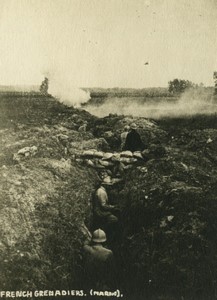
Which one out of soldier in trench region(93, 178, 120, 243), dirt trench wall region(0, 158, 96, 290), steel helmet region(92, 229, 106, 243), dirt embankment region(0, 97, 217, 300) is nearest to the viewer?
dirt trench wall region(0, 158, 96, 290)

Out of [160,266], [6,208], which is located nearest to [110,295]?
[160,266]

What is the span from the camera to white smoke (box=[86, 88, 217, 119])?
5.58m

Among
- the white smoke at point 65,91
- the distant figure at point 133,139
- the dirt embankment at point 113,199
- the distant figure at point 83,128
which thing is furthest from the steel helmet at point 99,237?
the white smoke at point 65,91

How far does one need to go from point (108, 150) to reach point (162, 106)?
3.71ft

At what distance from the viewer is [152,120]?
18.5 feet

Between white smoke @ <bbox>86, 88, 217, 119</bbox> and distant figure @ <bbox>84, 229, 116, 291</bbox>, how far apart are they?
2.12 meters

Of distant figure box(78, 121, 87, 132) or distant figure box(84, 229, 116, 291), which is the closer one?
distant figure box(84, 229, 116, 291)

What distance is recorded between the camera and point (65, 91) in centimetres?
575

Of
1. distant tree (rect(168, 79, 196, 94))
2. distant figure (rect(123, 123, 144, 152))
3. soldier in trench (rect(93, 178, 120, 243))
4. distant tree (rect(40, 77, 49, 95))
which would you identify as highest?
distant tree (rect(168, 79, 196, 94))

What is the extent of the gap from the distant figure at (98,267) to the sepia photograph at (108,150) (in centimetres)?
1

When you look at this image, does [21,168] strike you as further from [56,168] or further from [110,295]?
[110,295]

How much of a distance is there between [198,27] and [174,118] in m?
1.38

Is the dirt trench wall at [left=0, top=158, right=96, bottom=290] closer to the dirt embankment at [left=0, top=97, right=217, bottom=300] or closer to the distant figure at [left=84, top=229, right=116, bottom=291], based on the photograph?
the dirt embankment at [left=0, top=97, right=217, bottom=300]

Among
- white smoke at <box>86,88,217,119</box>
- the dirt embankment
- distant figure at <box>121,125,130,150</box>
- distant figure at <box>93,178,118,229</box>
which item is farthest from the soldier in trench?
white smoke at <box>86,88,217,119</box>
